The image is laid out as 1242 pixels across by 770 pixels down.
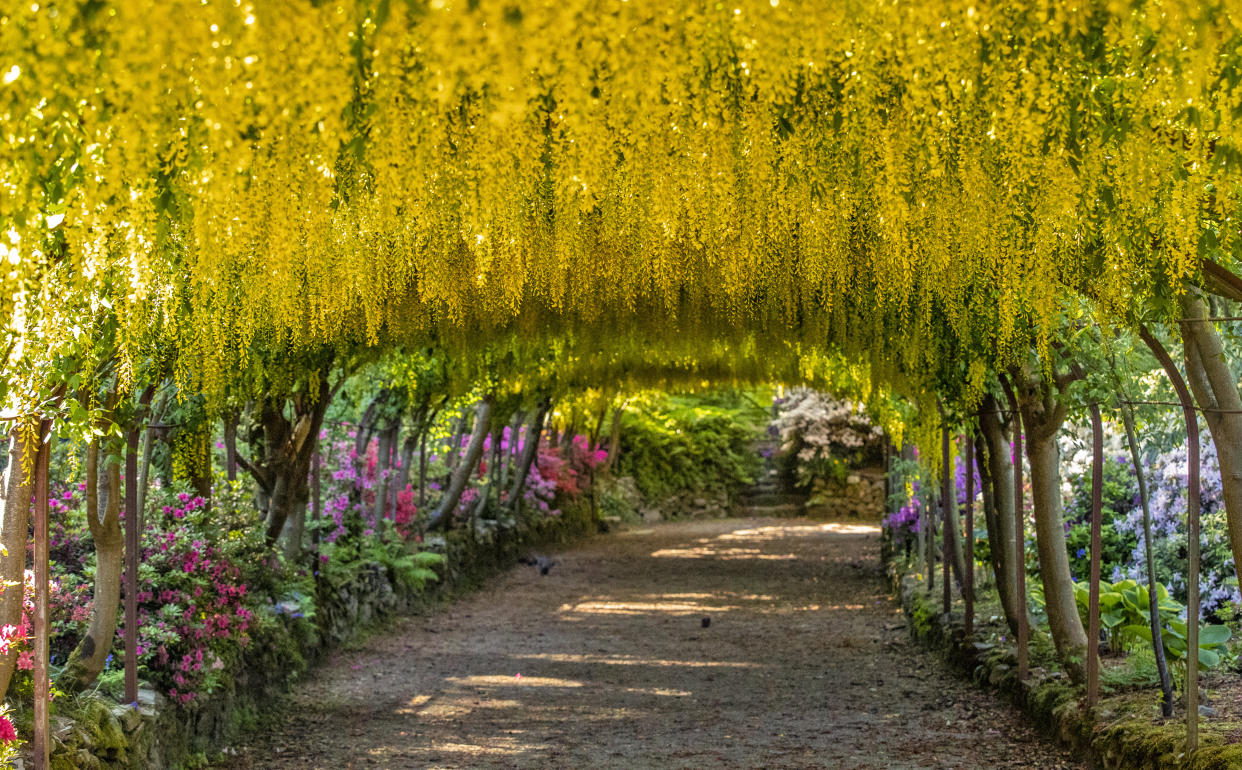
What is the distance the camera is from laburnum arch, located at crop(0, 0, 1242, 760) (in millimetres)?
1639

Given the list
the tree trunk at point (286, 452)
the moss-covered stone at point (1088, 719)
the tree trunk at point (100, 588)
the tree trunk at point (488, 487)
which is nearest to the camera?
the moss-covered stone at point (1088, 719)

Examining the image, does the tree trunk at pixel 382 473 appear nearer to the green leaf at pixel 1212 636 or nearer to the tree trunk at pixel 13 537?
the tree trunk at pixel 13 537

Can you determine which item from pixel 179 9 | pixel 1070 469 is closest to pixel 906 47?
pixel 179 9

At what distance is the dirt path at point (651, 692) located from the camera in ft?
15.8

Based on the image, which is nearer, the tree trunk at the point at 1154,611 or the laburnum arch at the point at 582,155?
the laburnum arch at the point at 582,155

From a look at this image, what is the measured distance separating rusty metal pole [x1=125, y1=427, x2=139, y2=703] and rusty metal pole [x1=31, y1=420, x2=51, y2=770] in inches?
27.9

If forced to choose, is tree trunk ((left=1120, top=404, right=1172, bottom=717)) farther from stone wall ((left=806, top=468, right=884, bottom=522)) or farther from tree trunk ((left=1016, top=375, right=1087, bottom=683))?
stone wall ((left=806, top=468, right=884, bottom=522))

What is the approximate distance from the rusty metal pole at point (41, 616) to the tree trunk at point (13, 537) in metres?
0.04

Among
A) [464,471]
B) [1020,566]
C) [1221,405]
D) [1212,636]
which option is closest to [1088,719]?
[1212,636]

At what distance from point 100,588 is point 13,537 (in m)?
0.95

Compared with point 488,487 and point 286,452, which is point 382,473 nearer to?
point 286,452

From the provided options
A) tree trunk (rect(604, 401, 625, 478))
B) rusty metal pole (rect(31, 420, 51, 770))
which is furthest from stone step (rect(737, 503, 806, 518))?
rusty metal pole (rect(31, 420, 51, 770))

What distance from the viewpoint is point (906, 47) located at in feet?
6.10

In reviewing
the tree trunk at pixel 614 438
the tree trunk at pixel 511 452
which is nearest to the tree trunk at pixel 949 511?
the tree trunk at pixel 511 452
